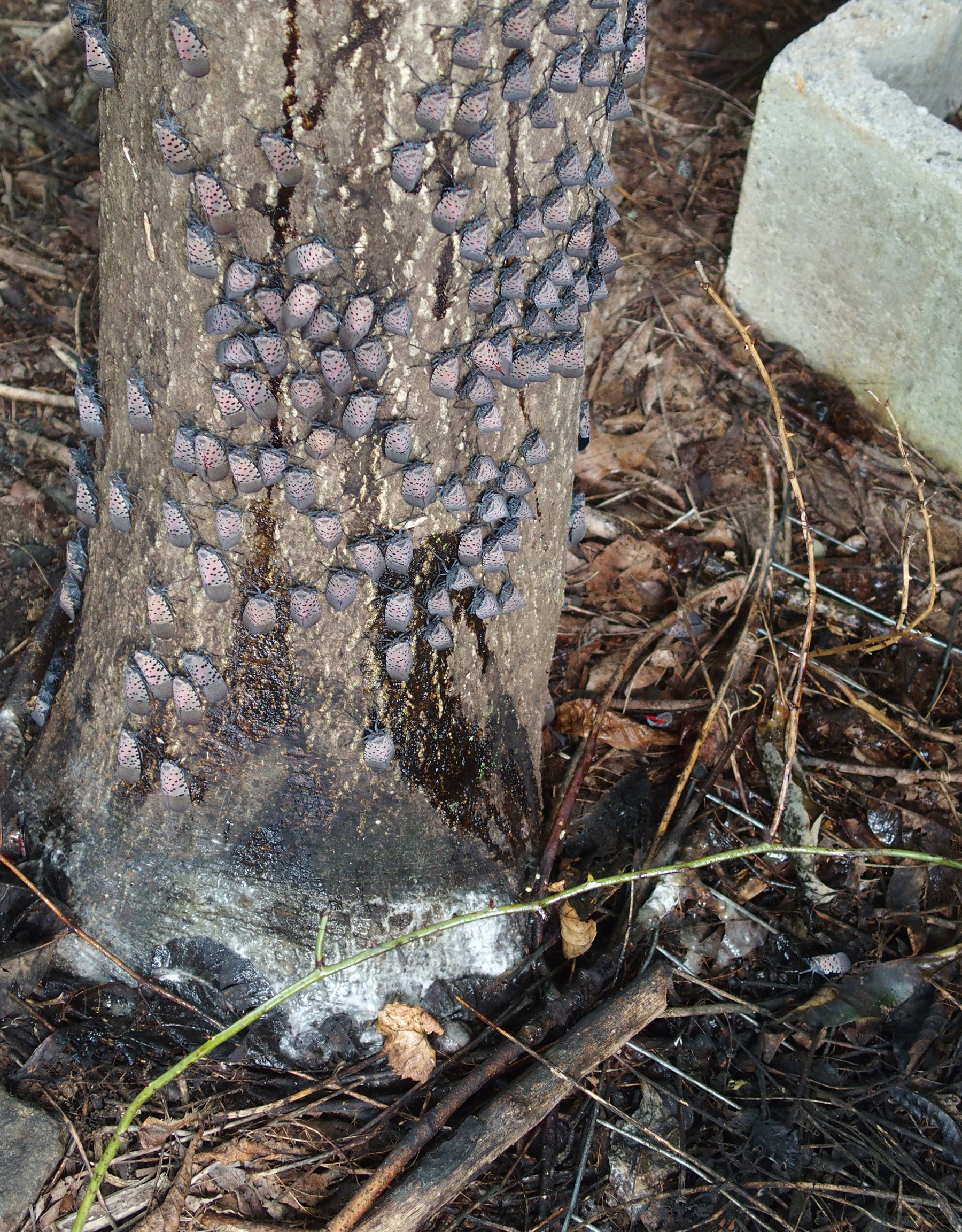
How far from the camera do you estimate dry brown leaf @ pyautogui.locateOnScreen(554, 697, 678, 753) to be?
344 centimetres

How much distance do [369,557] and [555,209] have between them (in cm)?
85

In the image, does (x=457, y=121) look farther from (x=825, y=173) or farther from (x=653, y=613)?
(x=825, y=173)

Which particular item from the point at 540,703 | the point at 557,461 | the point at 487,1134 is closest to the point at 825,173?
the point at 557,461

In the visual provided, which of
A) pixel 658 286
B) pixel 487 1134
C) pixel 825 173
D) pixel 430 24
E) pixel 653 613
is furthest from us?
pixel 658 286

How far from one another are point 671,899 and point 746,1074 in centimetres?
50

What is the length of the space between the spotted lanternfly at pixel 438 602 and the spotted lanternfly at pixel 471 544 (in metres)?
0.08

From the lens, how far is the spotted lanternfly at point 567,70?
205cm

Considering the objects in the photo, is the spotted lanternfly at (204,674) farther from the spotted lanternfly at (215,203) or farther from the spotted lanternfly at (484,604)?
the spotted lanternfly at (215,203)

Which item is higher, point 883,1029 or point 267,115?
point 267,115

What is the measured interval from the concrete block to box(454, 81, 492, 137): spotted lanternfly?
2.52 metres

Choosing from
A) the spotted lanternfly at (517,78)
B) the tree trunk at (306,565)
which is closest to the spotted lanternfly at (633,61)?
the tree trunk at (306,565)

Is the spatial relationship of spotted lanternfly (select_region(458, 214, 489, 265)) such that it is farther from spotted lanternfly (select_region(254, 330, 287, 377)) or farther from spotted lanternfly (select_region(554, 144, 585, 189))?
spotted lanternfly (select_region(254, 330, 287, 377))

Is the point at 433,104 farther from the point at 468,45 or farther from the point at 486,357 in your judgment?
the point at 486,357

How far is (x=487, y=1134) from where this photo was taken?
247 centimetres
